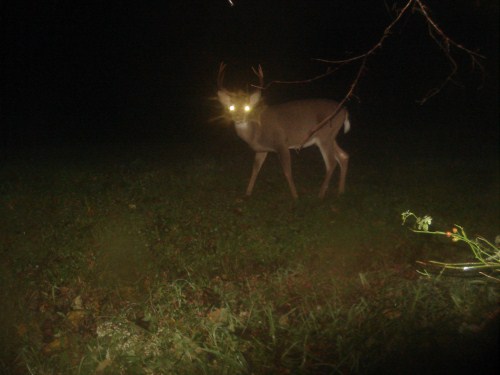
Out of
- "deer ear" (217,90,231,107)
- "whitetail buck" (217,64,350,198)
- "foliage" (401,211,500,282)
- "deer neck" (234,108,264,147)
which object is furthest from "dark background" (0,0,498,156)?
"foliage" (401,211,500,282)

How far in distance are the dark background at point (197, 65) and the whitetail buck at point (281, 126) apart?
21.4 ft

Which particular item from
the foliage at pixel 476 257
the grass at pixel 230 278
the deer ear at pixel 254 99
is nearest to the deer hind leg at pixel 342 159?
the grass at pixel 230 278

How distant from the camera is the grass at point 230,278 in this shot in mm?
3830

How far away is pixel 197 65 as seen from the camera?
23469 millimetres

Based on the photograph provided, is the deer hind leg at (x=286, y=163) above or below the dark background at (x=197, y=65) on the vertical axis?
below

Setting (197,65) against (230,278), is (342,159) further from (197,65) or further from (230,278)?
(197,65)

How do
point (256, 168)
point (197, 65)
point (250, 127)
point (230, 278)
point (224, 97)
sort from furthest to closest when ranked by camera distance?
point (197, 65), point (256, 168), point (250, 127), point (224, 97), point (230, 278)

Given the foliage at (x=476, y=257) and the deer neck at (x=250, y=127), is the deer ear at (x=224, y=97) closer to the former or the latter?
the deer neck at (x=250, y=127)

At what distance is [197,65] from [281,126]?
15590 millimetres

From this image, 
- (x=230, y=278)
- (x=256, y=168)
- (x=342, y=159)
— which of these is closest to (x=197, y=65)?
(x=342, y=159)

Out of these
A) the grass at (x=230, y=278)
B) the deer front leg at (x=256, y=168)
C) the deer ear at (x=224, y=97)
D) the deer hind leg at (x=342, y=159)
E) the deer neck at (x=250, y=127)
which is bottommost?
the grass at (x=230, y=278)

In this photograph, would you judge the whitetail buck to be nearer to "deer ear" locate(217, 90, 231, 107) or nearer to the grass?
"deer ear" locate(217, 90, 231, 107)

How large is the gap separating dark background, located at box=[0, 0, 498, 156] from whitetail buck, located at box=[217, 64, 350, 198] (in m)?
6.53

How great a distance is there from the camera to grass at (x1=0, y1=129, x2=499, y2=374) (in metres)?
3.83
